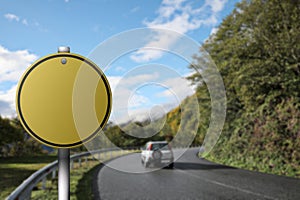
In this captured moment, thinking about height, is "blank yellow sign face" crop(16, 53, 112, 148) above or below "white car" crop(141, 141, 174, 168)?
above

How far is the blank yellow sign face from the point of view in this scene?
1.13m

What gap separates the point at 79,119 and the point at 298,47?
13.6 m

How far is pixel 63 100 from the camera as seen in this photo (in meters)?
1.15

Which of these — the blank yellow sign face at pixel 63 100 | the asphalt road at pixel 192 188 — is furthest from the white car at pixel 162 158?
A: the asphalt road at pixel 192 188

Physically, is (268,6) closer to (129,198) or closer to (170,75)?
(129,198)

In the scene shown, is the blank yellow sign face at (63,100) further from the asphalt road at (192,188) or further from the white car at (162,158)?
the asphalt road at (192,188)

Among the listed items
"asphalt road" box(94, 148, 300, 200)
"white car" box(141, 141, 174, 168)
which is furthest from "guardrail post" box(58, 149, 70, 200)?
"asphalt road" box(94, 148, 300, 200)

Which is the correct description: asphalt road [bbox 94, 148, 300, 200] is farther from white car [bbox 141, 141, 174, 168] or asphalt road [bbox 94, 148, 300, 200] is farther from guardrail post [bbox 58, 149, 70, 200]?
guardrail post [bbox 58, 149, 70, 200]

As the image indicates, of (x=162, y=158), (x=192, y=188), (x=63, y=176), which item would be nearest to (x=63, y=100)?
(x=63, y=176)

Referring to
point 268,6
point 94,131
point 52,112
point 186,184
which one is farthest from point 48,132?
point 268,6

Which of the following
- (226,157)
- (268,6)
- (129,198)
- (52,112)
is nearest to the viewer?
(52,112)

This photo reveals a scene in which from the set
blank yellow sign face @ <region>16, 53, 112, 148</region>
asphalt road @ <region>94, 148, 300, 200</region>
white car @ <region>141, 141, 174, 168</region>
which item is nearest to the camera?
blank yellow sign face @ <region>16, 53, 112, 148</region>

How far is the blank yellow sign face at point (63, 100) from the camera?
1.13 metres

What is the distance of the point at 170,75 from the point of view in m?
2.50
